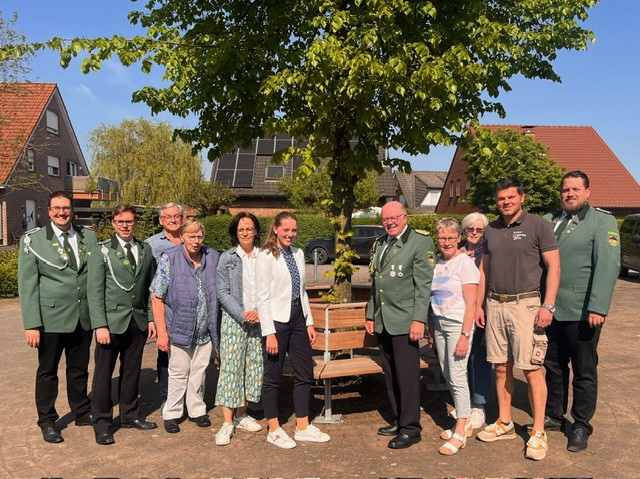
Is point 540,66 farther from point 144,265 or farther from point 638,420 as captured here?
point 144,265

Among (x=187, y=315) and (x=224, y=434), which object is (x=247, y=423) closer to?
(x=224, y=434)

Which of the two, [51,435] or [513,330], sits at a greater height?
[513,330]

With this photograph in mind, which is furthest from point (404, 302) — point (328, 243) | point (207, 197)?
point (207, 197)

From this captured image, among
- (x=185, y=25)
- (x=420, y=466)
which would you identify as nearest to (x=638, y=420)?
(x=420, y=466)

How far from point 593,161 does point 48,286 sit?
37.3 metres

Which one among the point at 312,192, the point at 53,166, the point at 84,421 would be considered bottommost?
the point at 84,421

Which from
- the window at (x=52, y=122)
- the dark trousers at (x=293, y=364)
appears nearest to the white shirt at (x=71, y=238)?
the dark trousers at (x=293, y=364)

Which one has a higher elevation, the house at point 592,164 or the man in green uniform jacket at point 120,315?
the house at point 592,164

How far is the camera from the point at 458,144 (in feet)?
18.0

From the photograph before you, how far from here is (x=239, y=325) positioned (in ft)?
15.3

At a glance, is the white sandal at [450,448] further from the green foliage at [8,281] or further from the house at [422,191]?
the house at [422,191]

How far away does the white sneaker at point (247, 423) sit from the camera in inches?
188

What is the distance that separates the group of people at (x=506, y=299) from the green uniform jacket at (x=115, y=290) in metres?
2.03

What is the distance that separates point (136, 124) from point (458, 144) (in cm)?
3934
